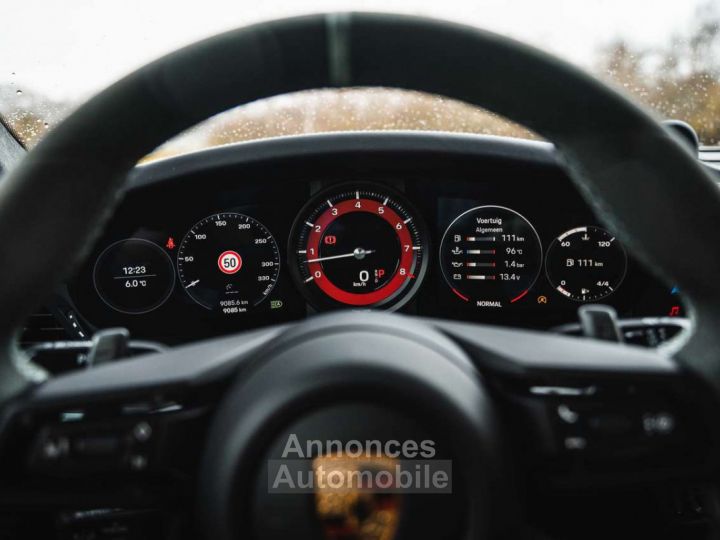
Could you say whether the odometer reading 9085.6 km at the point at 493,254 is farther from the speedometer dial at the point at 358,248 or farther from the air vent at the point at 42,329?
the air vent at the point at 42,329

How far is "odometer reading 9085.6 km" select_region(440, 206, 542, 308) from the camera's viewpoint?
9.07 feet

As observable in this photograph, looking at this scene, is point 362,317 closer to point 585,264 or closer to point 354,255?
point 354,255

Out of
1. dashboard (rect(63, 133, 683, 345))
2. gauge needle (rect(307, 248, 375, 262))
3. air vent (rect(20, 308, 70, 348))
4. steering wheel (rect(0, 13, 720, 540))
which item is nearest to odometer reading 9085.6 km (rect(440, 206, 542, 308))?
dashboard (rect(63, 133, 683, 345))

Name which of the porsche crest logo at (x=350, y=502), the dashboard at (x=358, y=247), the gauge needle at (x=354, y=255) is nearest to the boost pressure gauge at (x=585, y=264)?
the dashboard at (x=358, y=247)

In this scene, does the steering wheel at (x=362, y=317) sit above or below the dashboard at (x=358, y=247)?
below

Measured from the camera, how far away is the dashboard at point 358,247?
2.68 m

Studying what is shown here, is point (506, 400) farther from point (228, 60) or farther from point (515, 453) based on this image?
point (228, 60)

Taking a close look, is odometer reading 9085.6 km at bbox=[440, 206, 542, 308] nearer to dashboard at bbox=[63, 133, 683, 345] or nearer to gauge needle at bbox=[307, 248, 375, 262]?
dashboard at bbox=[63, 133, 683, 345]

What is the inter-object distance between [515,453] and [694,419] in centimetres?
18

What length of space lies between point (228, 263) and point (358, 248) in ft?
1.44

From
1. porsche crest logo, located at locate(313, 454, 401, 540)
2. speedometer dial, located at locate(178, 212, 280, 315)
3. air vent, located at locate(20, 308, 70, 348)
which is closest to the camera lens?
porsche crest logo, located at locate(313, 454, 401, 540)

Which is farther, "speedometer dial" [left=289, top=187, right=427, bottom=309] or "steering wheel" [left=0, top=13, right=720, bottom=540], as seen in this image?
"speedometer dial" [left=289, top=187, right=427, bottom=309]

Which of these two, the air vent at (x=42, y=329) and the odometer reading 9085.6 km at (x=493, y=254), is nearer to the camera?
the air vent at (x=42, y=329)

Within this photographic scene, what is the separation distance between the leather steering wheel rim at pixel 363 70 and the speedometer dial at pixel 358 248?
1912mm
